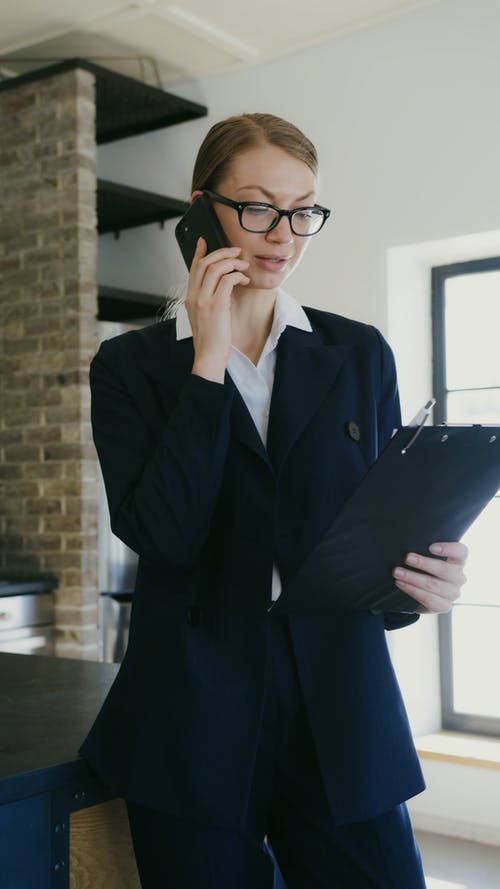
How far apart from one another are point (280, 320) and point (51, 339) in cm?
274

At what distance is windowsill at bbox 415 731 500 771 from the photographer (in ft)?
11.8

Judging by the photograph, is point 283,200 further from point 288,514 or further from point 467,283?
point 467,283

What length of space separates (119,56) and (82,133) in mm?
463

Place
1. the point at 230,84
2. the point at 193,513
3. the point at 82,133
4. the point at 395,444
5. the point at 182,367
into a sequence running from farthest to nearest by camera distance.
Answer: the point at 230,84
the point at 82,133
the point at 182,367
the point at 193,513
the point at 395,444

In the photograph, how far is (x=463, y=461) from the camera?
1.08 meters

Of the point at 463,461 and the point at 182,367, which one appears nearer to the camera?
the point at 463,461

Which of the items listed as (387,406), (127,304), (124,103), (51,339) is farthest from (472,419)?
(387,406)

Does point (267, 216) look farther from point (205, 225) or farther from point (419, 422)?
point (419, 422)

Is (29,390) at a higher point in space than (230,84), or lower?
lower

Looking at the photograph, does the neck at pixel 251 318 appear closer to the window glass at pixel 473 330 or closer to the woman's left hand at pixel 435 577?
the woman's left hand at pixel 435 577

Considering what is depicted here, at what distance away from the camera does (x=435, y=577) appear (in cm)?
115

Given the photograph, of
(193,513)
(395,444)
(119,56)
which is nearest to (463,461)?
(395,444)

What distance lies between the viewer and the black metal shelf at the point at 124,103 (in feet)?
12.7

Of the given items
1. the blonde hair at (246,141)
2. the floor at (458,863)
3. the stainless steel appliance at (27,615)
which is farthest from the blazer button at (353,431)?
the stainless steel appliance at (27,615)
